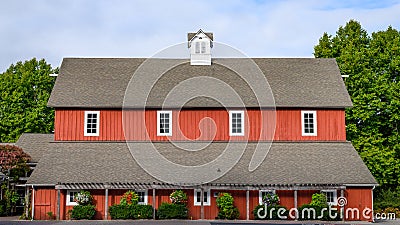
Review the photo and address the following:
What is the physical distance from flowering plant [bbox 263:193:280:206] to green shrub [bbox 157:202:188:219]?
175 inches

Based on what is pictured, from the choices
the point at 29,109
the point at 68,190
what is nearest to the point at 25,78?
the point at 29,109

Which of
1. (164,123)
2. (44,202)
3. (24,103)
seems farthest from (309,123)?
(24,103)

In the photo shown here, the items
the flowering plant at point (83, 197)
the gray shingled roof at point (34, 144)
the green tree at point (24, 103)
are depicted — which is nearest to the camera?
the flowering plant at point (83, 197)

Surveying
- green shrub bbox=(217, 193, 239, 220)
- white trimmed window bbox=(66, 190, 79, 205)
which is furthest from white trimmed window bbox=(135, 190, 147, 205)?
green shrub bbox=(217, 193, 239, 220)

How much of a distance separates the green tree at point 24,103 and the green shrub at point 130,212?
83.6 feet

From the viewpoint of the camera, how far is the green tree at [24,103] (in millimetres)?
57375

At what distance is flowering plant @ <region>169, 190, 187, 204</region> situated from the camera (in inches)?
1361

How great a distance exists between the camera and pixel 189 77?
136 feet

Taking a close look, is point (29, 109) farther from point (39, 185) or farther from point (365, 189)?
point (365, 189)

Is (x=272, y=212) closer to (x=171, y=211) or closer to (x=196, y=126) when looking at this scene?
(x=171, y=211)

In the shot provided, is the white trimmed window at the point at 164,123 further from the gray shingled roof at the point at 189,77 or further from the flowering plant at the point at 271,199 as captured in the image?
the flowering plant at the point at 271,199

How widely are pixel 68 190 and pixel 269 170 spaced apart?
36.7ft

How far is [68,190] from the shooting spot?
115 ft

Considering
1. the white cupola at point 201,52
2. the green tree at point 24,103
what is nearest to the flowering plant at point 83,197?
the white cupola at point 201,52
